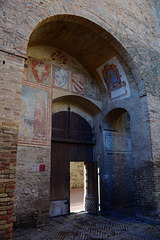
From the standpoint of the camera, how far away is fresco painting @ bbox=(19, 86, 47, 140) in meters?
5.57

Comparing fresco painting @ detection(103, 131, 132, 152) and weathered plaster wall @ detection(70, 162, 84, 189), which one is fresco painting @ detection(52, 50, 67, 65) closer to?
fresco painting @ detection(103, 131, 132, 152)

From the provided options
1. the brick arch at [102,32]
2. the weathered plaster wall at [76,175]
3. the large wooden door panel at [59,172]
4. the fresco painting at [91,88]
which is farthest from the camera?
the weathered plaster wall at [76,175]

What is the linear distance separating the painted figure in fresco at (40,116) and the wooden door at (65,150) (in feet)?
2.54

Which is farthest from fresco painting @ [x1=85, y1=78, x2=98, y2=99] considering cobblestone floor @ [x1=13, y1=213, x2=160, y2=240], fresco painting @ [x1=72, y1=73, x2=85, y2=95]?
cobblestone floor @ [x1=13, y1=213, x2=160, y2=240]

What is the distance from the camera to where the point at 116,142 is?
793cm

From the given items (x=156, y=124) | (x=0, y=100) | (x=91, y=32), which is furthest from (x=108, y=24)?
(x=0, y=100)

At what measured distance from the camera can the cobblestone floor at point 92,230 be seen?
4371mm

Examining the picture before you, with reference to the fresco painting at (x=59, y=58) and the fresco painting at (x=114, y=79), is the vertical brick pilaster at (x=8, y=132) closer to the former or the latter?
the fresco painting at (x=59, y=58)

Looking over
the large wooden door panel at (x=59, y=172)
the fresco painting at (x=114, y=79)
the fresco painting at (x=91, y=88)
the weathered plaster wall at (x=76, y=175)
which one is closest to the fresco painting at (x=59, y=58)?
the fresco painting at (x=91, y=88)

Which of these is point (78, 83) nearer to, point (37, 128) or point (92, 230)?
point (37, 128)

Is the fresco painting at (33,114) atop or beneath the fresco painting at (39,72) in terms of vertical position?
beneath

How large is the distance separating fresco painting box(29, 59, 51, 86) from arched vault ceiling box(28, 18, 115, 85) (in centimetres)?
66

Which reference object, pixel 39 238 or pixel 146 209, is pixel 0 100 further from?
pixel 146 209

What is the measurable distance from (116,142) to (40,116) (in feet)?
11.7
